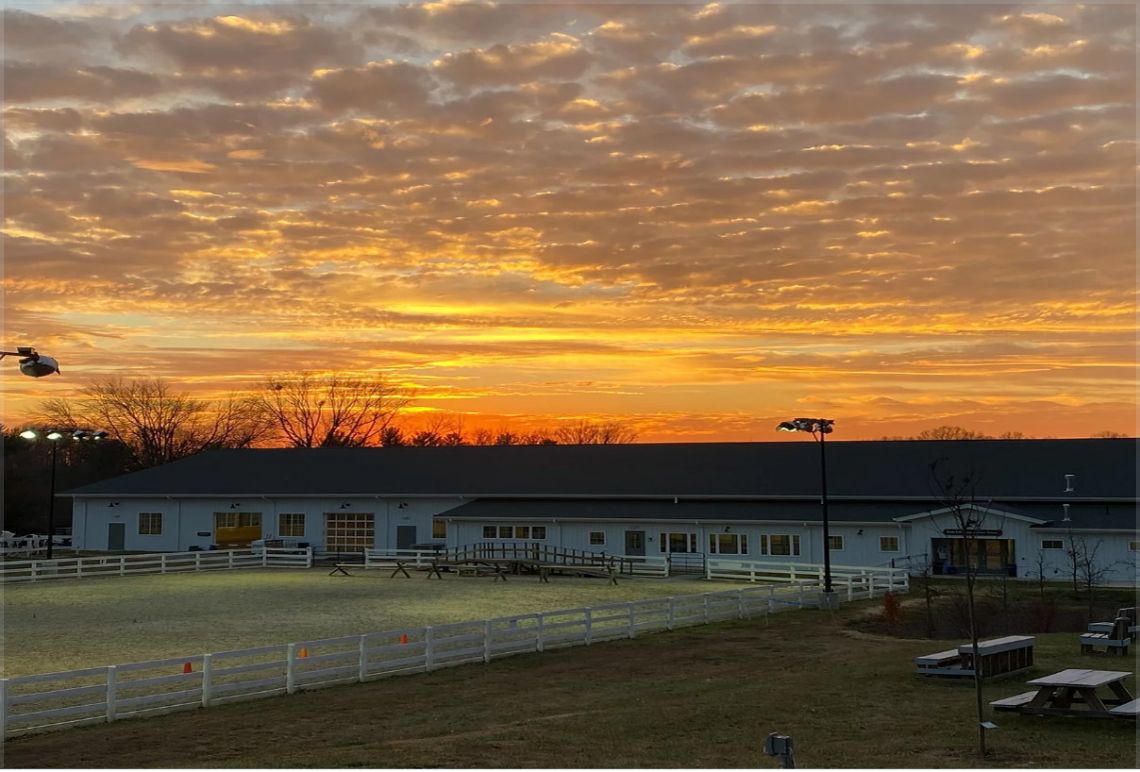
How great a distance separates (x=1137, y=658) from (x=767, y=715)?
9.37 metres

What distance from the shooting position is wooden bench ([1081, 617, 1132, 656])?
23.2 metres

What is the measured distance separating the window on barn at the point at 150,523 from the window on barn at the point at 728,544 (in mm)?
32192

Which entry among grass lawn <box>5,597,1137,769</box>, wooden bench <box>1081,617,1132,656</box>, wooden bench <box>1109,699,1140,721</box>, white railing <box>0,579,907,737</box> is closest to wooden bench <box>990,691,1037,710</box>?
grass lawn <box>5,597,1137,769</box>

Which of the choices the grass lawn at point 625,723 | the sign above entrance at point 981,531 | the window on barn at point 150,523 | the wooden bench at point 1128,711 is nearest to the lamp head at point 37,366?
the grass lawn at point 625,723

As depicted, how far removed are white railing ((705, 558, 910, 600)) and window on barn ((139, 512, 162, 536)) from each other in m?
32.8

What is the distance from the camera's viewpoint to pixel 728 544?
54031 millimetres

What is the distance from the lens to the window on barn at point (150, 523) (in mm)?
66812

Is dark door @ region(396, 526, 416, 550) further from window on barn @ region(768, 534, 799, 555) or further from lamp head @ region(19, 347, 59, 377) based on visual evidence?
lamp head @ region(19, 347, 59, 377)

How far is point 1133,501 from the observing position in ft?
162

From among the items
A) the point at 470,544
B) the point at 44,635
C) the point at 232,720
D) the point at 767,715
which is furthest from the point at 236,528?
the point at 767,715

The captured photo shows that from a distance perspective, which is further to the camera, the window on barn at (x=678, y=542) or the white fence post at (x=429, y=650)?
the window on barn at (x=678, y=542)

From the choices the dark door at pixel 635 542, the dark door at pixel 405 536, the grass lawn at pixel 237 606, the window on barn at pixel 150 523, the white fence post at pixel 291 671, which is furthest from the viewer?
the window on barn at pixel 150 523

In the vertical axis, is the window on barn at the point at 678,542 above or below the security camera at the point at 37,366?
below

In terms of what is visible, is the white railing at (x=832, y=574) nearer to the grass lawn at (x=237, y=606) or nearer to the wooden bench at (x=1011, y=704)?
the grass lawn at (x=237, y=606)
